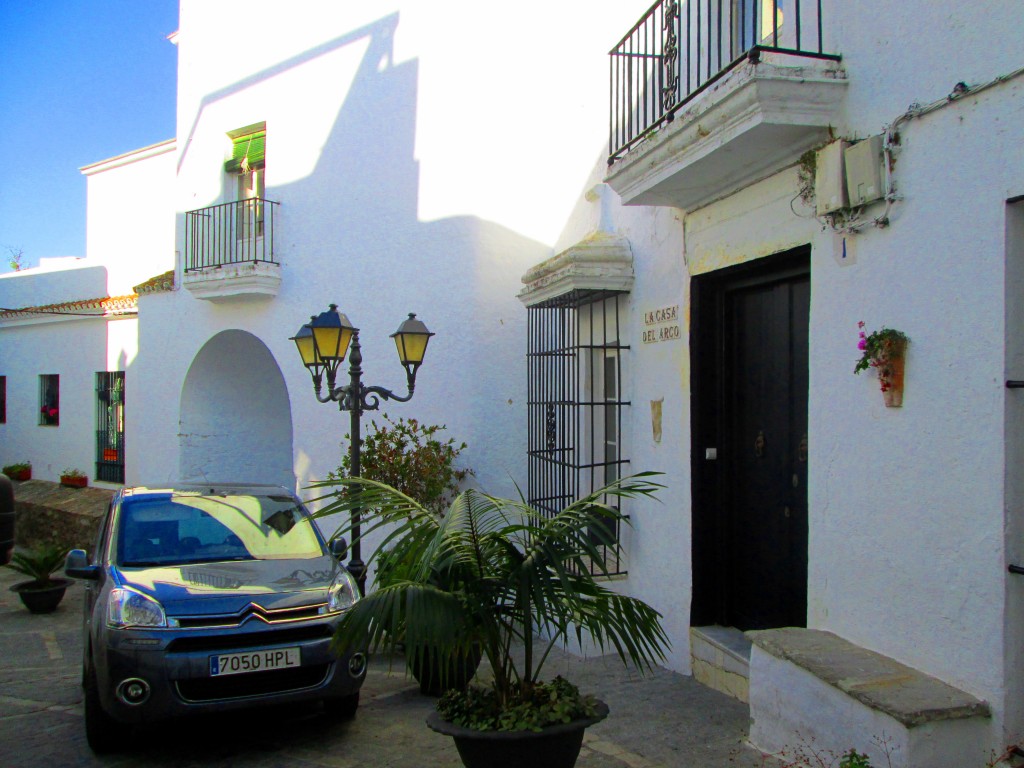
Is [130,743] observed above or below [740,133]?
below

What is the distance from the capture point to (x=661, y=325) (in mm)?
5750

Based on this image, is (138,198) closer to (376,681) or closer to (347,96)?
(347,96)

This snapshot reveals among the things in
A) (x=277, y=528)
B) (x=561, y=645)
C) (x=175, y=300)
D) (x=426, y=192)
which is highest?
(x=426, y=192)

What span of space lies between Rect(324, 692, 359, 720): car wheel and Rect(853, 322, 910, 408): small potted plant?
326 cm

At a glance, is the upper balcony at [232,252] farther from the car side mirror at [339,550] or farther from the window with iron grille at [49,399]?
the window with iron grille at [49,399]

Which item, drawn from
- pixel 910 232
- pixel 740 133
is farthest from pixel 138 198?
pixel 910 232

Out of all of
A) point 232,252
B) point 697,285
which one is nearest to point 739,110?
point 697,285

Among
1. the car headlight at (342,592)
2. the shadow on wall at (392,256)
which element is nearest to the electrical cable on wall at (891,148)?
the car headlight at (342,592)

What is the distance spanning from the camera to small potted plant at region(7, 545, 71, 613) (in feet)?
30.0

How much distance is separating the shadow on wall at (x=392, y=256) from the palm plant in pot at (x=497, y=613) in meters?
4.33

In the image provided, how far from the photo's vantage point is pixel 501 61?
27.0ft

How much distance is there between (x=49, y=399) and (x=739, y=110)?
1431 cm

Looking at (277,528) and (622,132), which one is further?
(622,132)

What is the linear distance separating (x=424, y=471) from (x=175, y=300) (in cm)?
561
